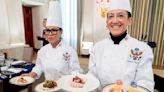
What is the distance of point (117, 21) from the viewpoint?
0.94 m

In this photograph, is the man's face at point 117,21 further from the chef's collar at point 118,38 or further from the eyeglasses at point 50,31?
the eyeglasses at point 50,31

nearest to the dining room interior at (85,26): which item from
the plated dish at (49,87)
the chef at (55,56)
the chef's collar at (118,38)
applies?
the chef at (55,56)

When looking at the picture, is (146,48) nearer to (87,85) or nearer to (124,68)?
(124,68)

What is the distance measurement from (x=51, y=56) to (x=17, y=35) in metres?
3.52

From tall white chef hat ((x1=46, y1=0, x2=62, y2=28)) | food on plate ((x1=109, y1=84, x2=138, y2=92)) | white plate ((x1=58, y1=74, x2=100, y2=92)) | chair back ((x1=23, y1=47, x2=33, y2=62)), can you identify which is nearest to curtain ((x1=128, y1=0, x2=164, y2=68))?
chair back ((x1=23, y1=47, x2=33, y2=62))

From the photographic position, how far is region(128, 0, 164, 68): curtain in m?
4.16

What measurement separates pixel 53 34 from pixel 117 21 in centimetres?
59

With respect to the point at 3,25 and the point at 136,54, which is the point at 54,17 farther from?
the point at 3,25

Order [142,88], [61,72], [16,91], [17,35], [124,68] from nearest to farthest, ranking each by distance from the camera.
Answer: [142,88], [124,68], [61,72], [16,91], [17,35]

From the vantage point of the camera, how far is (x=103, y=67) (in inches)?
40.4

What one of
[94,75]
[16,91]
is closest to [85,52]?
[16,91]

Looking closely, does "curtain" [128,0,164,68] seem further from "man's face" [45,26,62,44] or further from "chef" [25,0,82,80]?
"man's face" [45,26,62,44]

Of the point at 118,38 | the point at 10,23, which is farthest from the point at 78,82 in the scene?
A: the point at 10,23

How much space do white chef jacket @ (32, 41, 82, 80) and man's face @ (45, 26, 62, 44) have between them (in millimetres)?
92
